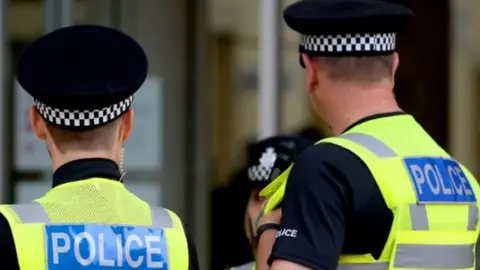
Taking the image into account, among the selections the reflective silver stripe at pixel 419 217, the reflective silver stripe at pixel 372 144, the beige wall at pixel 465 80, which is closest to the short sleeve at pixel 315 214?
the reflective silver stripe at pixel 372 144

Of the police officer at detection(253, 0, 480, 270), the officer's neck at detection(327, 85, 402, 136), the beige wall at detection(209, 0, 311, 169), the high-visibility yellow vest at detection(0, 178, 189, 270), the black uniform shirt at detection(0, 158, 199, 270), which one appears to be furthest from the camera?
the beige wall at detection(209, 0, 311, 169)

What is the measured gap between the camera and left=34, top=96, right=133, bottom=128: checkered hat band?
280cm

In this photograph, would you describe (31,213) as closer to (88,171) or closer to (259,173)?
(88,171)

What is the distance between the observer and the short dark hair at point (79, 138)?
2805 mm

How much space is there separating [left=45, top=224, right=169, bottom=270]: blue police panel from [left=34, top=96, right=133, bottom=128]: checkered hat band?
0.25 metres

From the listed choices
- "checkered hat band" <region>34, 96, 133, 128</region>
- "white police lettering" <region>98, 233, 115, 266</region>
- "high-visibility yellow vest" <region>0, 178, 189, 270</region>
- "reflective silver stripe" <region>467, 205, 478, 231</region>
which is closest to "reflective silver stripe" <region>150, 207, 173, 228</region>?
"high-visibility yellow vest" <region>0, 178, 189, 270</region>

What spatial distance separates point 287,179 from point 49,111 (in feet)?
2.09

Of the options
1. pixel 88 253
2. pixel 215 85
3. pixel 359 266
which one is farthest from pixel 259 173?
pixel 215 85

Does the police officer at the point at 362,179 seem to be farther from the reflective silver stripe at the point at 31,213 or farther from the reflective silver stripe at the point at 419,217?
the reflective silver stripe at the point at 31,213

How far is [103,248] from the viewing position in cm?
274

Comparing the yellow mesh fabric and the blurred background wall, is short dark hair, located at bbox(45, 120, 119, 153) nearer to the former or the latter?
the yellow mesh fabric

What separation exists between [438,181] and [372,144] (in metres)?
0.22

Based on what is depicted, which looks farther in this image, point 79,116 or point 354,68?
point 354,68

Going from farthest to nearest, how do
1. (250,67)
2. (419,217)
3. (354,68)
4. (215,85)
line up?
1. (215,85)
2. (250,67)
3. (354,68)
4. (419,217)
